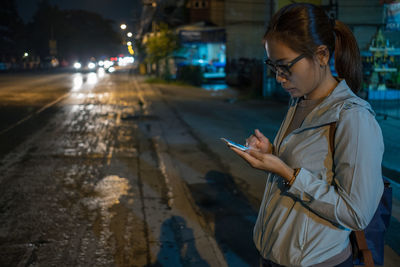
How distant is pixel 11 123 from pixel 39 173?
235 inches

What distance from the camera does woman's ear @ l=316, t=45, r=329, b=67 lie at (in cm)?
162

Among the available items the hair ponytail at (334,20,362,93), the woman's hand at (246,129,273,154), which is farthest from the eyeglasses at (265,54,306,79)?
the woman's hand at (246,129,273,154)

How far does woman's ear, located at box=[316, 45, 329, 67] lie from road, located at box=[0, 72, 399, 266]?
270cm

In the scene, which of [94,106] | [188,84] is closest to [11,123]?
[94,106]

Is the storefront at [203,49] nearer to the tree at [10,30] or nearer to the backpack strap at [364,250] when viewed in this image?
the backpack strap at [364,250]

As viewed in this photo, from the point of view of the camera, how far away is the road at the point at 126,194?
164 inches

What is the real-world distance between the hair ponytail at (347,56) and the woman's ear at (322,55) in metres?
0.07

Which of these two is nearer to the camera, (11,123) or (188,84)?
(11,123)

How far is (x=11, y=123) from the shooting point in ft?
39.9

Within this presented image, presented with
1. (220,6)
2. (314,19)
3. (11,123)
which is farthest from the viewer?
(220,6)

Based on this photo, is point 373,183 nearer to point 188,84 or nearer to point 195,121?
point 195,121

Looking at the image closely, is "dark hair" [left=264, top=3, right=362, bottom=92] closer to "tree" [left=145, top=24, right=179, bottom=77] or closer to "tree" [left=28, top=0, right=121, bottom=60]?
"tree" [left=145, top=24, right=179, bottom=77]

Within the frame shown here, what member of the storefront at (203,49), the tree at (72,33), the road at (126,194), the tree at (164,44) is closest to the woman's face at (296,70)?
the road at (126,194)

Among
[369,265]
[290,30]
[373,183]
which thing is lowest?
[369,265]
